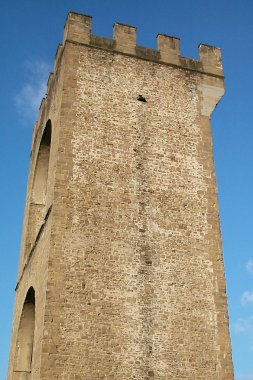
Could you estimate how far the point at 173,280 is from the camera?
10.9 m

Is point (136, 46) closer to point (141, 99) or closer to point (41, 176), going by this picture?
point (141, 99)

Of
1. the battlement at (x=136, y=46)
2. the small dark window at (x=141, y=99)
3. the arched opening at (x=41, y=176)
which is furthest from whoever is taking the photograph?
the arched opening at (x=41, y=176)

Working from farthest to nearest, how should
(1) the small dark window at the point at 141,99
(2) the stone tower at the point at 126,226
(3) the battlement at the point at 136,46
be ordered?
(3) the battlement at the point at 136,46 → (1) the small dark window at the point at 141,99 → (2) the stone tower at the point at 126,226

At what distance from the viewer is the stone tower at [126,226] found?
985 cm

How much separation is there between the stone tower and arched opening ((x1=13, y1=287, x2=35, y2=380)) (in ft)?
0.09

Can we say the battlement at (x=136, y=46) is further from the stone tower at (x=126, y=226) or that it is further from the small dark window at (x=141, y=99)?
the small dark window at (x=141, y=99)

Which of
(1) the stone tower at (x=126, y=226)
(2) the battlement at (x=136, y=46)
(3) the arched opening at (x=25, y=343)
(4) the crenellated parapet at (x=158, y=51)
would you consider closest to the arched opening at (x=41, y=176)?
(1) the stone tower at (x=126, y=226)

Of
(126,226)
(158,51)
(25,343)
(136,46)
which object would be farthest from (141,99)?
(25,343)

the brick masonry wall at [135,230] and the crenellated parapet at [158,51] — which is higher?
the crenellated parapet at [158,51]

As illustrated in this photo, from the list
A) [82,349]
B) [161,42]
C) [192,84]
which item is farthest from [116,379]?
[161,42]

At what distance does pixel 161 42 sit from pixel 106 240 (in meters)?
6.02

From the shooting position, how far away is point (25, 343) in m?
13.3

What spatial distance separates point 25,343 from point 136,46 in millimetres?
8153

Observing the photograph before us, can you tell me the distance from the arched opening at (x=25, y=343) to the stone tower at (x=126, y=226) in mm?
26
